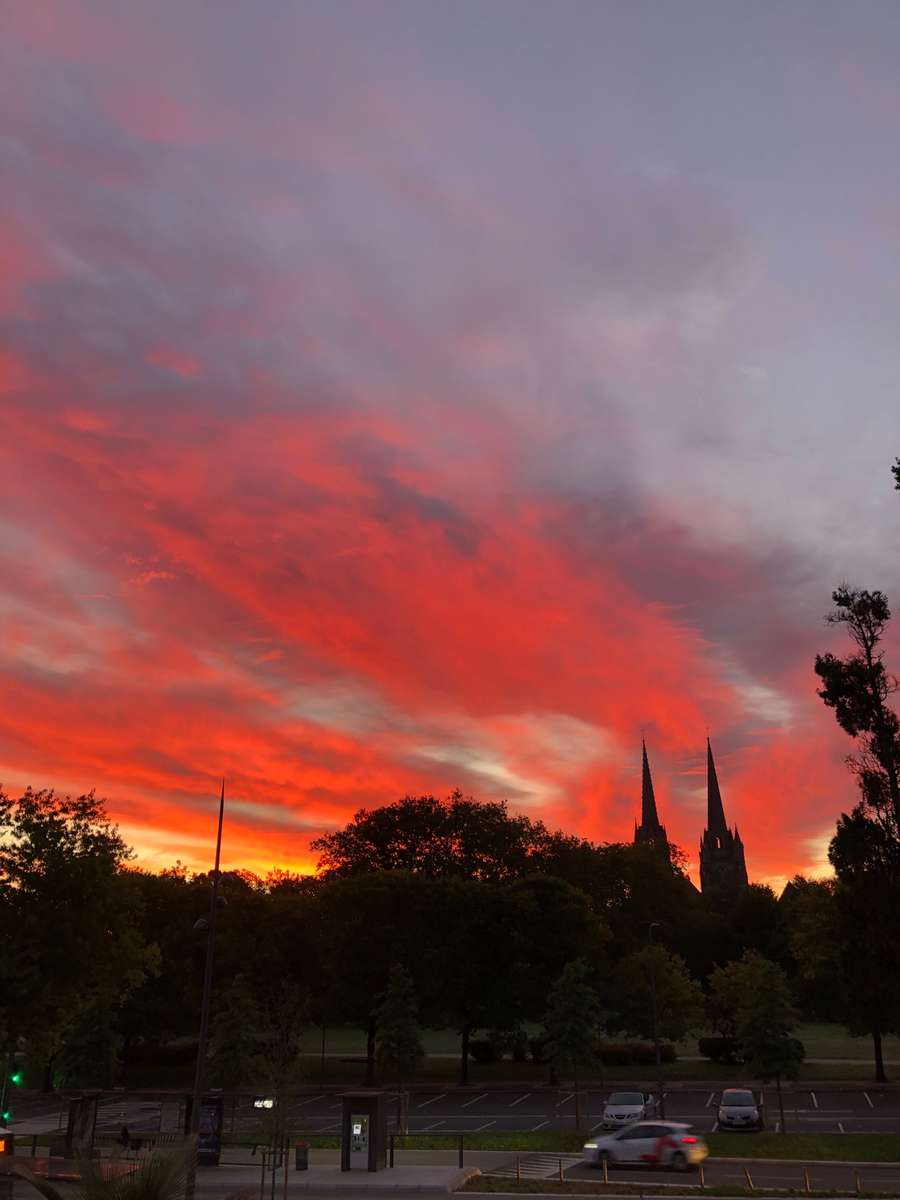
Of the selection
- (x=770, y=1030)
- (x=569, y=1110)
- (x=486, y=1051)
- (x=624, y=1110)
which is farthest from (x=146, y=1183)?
(x=486, y=1051)

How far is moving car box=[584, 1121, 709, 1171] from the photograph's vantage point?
31609 mm

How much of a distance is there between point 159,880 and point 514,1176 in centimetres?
5592

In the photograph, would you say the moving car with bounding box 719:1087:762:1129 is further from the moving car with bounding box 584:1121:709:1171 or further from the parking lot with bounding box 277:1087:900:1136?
the moving car with bounding box 584:1121:709:1171

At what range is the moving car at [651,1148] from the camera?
104ft

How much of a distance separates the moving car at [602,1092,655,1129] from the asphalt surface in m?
0.91

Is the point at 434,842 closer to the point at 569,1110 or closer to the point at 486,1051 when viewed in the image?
the point at 486,1051

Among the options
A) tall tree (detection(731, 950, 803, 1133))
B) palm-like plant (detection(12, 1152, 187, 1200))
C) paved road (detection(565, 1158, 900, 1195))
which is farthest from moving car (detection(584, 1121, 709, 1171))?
palm-like plant (detection(12, 1152, 187, 1200))

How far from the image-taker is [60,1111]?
56.5m

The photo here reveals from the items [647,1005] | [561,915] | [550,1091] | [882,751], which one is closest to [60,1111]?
[550,1091]

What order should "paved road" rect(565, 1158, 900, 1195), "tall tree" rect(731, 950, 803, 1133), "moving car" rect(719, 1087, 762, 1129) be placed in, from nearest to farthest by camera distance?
"paved road" rect(565, 1158, 900, 1195), "moving car" rect(719, 1087, 762, 1129), "tall tree" rect(731, 950, 803, 1133)

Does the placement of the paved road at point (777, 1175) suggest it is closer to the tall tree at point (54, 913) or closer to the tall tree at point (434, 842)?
the tall tree at point (54, 913)

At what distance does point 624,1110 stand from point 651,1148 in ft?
34.8

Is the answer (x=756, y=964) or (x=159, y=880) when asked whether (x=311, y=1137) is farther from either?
(x=159, y=880)

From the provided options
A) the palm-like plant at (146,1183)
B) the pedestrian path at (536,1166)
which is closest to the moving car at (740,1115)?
the pedestrian path at (536,1166)
